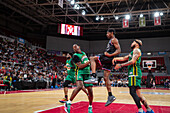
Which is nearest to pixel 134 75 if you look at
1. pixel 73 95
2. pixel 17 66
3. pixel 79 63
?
pixel 79 63

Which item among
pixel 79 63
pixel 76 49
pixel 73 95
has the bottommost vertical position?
pixel 73 95

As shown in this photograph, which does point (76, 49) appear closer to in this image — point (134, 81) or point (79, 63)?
point (79, 63)

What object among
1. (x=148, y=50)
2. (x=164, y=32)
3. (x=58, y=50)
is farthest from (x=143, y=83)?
(x=58, y=50)

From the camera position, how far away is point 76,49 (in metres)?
4.36

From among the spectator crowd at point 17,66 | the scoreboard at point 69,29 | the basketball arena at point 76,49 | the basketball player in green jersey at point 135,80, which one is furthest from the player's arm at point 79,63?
the scoreboard at point 69,29

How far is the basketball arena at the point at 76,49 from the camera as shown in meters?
5.84

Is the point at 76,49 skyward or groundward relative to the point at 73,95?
skyward

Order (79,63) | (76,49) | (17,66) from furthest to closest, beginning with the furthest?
(17,66)
(76,49)
(79,63)

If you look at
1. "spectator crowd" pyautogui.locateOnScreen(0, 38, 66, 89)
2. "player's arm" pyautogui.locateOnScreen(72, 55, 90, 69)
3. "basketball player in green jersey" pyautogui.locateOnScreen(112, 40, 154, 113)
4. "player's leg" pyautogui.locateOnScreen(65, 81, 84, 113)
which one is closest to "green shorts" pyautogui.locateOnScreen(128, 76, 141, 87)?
"basketball player in green jersey" pyautogui.locateOnScreen(112, 40, 154, 113)

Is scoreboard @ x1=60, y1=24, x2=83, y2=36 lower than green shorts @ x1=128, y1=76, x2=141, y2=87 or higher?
higher

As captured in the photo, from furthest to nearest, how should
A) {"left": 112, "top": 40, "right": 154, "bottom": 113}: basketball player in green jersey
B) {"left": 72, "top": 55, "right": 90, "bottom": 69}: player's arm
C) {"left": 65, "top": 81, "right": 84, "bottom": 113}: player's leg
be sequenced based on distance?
{"left": 72, "top": 55, "right": 90, "bottom": 69}: player's arm → {"left": 65, "top": 81, "right": 84, "bottom": 113}: player's leg → {"left": 112, "top": 40, "right": 154, "bottom": 113}: basketball player in green jersey

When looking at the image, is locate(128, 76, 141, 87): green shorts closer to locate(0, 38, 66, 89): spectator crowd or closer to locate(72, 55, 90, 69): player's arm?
locate(72, 55, 90, 69): player's arm

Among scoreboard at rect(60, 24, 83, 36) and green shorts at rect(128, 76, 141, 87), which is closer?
green shorts at rect(128, 76, 141, 87)

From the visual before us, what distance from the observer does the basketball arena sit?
5839mm
